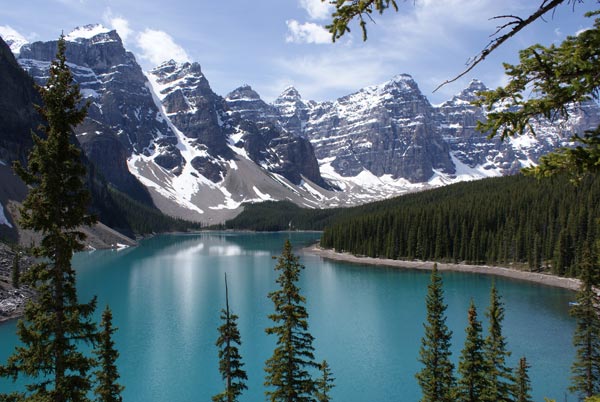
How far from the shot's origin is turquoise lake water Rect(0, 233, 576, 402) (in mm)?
35562

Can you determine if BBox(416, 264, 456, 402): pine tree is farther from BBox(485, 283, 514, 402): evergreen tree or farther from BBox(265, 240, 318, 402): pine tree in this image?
BBox(265, 240, 318, 402): pine tree

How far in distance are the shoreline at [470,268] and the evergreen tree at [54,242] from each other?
75138 mm

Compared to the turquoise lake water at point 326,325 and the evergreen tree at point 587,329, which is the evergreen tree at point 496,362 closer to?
the evergreen tree at point 587,329

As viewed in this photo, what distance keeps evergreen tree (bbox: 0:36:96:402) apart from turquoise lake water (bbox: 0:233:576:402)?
73.5 feet

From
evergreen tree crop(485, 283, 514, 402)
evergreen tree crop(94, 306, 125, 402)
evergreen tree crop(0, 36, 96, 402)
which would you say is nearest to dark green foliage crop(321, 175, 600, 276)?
evergreen tree crop(485, 283, 514, 402)

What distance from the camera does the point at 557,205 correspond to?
9594 centimetres

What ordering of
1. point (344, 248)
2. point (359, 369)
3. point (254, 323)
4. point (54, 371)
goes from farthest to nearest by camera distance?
point (344, 248) < point (254, 323) < point (359, 369) < point (54, 371)

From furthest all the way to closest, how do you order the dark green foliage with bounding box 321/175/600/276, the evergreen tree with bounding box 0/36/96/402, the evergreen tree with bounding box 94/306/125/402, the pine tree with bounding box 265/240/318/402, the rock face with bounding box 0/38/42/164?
the rock face with bounding box 0/38/42/164
the dark green foliage with bounding box 321/175/600/276
the pine tree with bounding box 265/240/318/402
the evergreen tree with bounding box 94/306/125/402
the evergreen tree with bounding box 0/36/96/402

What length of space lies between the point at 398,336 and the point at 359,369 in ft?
36.0

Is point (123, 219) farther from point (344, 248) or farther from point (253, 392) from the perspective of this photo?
point (253, 392)

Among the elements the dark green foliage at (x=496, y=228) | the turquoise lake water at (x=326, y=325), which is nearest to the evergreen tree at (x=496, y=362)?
the turquoise lake water at (x=326, y=325)

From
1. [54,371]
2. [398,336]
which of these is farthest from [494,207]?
[54,371]

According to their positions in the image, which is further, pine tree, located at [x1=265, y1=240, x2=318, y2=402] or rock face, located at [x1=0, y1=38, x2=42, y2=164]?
rock face, located at [x1=0, y1=38, x2=42, y2=164]

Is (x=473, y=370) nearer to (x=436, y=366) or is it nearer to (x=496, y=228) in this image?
(x=436, y=366)
